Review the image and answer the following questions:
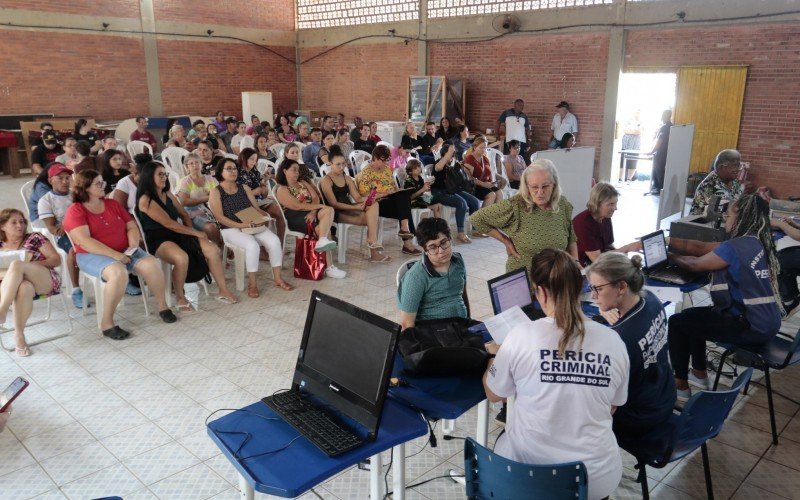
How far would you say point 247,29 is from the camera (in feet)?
48.3

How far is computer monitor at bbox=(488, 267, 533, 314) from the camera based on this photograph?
2834mm

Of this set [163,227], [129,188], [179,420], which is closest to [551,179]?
[179,420]

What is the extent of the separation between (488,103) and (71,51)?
333 inches

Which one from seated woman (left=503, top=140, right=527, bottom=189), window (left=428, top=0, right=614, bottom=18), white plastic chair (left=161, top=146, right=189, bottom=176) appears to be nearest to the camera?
white plastic chair (left=161, top=146, right=189, bottom=176)

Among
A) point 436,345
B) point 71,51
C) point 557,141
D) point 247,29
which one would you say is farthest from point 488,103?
point 436,345

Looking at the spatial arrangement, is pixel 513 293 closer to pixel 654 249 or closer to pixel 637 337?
pixel 637 337

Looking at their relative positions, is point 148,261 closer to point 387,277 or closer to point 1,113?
point 387,277

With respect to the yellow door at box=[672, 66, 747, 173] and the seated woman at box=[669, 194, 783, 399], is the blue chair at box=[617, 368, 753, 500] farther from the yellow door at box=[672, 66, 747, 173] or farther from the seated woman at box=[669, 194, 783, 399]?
the yellow door at box=[672, 66, 747, 173]

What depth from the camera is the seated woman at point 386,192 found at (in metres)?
6.41

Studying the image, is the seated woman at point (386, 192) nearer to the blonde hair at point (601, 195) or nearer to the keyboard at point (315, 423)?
the blonde hair at point (601, 195)

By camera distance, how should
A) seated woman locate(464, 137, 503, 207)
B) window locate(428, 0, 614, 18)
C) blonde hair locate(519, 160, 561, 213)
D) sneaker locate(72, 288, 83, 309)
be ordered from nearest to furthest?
blonde hair locate(519, 160, 561, 213)
sneaker locate(72, 288, 83, 309)
seated woman locate(464, 137, 503, 207)
window locate(428, 0, 614, 18)

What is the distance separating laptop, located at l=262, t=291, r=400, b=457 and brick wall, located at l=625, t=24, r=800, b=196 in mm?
9225

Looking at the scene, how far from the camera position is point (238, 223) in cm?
542

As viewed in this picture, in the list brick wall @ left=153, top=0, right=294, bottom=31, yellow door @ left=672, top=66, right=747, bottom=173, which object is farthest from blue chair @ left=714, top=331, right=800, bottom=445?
brick wall @ left=153, top=0, right=294, bottom=31
